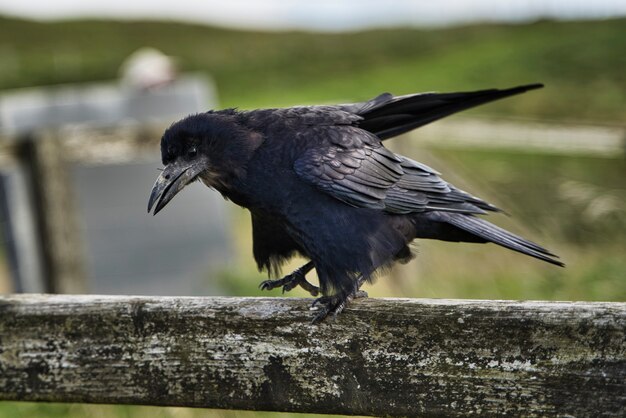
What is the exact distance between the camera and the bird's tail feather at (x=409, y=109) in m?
2.96

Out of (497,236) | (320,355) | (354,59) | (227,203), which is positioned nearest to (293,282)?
(497,236)

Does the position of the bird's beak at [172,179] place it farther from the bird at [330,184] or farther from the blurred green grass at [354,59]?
the blurred green grass at [354,59]

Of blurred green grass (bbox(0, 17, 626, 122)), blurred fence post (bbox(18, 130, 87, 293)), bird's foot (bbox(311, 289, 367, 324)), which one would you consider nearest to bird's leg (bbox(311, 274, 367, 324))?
bird's foot (bbox(311, 289, 367, 324))

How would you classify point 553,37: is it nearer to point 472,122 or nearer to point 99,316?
point 472,122

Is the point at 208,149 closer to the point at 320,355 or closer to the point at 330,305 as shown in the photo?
the point at 330,305

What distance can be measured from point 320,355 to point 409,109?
4.06 ft

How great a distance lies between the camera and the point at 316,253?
9.52 feet

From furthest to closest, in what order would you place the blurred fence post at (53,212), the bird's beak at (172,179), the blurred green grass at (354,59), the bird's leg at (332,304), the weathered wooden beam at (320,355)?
the blurred green grass at (354,59), the blurred fence post at (53,212), the bird's beak at (172,179), the bird's leg at (332,304), the weathered wooden beam at (320,355)

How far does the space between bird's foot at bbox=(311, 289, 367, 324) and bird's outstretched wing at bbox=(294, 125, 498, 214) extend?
0.52 meters

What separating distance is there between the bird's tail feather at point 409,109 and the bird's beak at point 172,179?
65 cm

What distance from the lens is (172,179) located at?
2943mm

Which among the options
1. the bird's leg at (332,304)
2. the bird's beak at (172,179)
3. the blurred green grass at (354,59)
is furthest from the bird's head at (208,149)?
the blurred green grass at (354,59)

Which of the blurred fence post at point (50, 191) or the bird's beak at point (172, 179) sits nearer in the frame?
the bird's beak at point (172, 179)

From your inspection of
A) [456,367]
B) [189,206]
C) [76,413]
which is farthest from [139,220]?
[456,367]
